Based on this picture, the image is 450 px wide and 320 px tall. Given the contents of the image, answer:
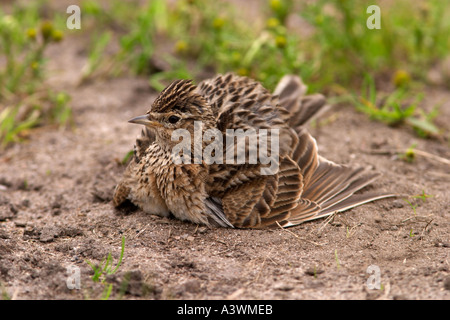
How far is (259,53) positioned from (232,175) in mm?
2770

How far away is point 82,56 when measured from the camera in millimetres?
8820

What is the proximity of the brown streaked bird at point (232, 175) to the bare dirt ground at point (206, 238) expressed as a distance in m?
0.14

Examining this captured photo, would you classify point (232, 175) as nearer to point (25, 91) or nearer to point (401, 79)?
point (401, 79)

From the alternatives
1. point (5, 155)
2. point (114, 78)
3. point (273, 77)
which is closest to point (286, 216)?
point (273, 77)

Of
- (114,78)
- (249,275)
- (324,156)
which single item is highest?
(114,78)

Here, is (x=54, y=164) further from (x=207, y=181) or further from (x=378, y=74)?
(x=378, y=74)

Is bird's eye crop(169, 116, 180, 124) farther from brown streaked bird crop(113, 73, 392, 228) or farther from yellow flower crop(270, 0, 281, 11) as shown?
yellow flower crop(270, 0, 281, 11)

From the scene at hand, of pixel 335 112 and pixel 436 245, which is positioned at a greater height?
pixel 335 112

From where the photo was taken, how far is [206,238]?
16.6ft

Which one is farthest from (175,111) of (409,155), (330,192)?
(409,155)

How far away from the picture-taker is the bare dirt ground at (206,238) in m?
4.29

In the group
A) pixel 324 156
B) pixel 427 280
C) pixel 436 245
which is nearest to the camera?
pixel 427 280

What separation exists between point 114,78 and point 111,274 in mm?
4292

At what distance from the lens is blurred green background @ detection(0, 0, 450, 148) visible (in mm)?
7207
